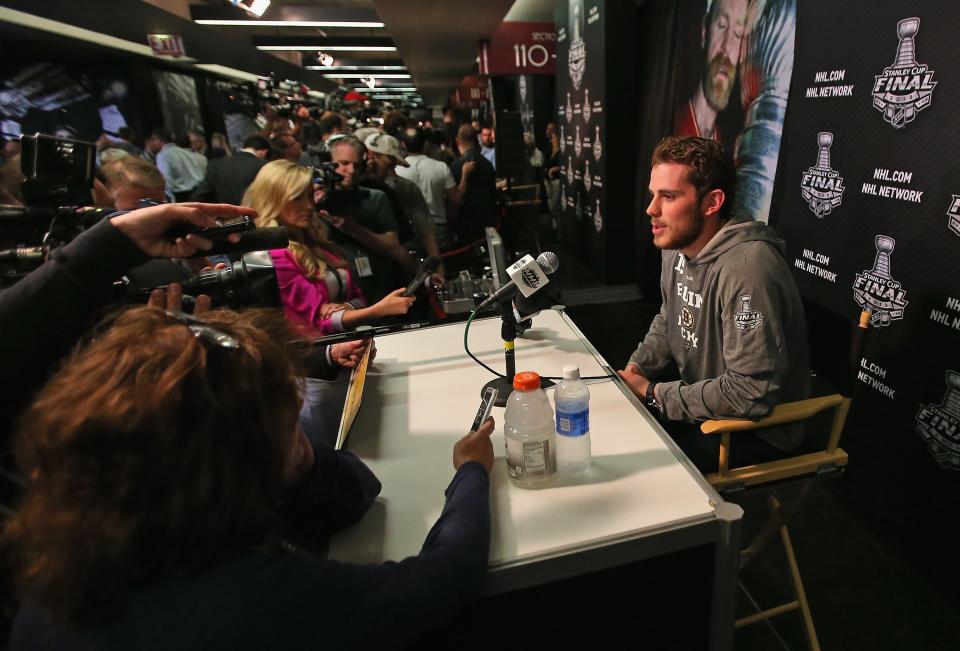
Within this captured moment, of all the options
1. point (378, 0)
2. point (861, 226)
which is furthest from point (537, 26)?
point (861, 226)

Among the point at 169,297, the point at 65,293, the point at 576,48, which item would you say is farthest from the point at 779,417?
the point at 576,48

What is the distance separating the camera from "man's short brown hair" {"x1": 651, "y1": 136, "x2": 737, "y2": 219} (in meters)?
1.50

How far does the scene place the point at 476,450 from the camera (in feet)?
3.25

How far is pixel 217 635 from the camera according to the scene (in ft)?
1.79

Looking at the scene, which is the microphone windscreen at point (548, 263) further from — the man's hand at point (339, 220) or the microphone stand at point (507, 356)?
the man's hand at point (339, 220)

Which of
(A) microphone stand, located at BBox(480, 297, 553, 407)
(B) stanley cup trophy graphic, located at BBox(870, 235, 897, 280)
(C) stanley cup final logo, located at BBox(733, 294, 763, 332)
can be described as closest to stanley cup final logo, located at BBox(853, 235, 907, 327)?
(B) stanley cup trophy graphic, located at BBox(870, 235, 897, 280)

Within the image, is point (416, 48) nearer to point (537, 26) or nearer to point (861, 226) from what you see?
point (537, 26)

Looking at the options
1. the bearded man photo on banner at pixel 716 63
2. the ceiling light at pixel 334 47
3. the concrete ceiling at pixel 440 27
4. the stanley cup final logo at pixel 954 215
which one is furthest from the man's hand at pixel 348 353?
the ceiling light at pixel 334 47

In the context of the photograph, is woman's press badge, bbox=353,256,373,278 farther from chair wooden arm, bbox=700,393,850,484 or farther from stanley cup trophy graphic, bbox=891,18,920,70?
stanley cup trophy graphic, bbox=891,18,920,70

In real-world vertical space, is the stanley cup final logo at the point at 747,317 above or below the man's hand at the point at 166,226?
below

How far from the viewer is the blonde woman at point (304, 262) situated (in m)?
1.89

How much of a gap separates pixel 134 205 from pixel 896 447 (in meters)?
3.11

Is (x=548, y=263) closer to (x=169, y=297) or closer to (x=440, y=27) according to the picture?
(x=169, y=297)

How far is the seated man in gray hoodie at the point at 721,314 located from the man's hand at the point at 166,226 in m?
1.18
